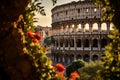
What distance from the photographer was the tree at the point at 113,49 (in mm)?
8344

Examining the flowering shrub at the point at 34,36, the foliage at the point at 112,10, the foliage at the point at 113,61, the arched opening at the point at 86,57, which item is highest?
the foliage at the point at 112,10

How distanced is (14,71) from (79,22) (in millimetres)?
56418

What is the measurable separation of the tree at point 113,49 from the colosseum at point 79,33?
162 ft

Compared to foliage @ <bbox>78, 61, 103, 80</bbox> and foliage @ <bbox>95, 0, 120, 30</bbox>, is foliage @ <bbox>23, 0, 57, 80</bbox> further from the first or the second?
foliage @ <bbox>78, 61, 103, 80</bbox>

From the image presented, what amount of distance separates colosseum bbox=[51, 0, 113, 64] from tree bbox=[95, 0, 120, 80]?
49.2 metres

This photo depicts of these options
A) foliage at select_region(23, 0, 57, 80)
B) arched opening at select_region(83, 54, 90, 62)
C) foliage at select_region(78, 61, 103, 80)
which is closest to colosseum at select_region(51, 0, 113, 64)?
arched opening at select_region(83, 54, 90, 62)

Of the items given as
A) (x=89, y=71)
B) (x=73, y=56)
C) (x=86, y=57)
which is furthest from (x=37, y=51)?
(x=73, y=56)

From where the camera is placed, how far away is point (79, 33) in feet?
204

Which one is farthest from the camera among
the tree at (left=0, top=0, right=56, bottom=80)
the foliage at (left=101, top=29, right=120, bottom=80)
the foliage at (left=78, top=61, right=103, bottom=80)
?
the foliage at (left=78, top=61, right=103, bottom=80)

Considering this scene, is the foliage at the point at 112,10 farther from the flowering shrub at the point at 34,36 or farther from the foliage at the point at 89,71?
the foliage at the point at 89,71

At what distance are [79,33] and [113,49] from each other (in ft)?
176

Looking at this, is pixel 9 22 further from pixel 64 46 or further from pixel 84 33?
pixel 64 46

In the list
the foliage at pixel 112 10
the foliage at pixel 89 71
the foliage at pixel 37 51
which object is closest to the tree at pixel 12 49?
the foliage at pixel 37 51

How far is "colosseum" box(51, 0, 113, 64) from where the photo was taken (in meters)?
59.1
